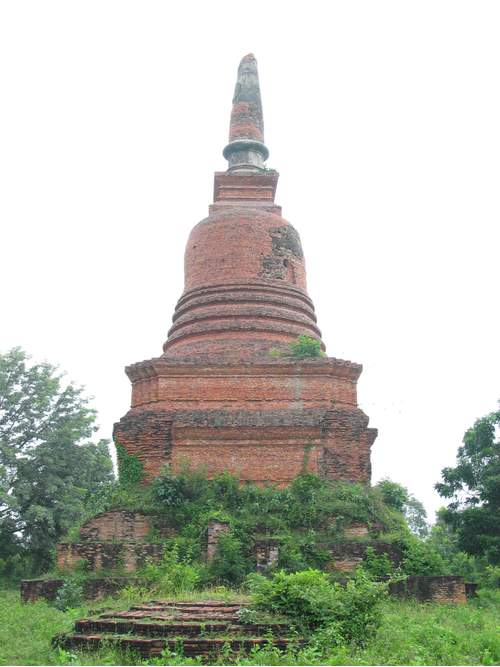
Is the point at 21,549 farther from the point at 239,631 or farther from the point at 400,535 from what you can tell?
the point at 239,631

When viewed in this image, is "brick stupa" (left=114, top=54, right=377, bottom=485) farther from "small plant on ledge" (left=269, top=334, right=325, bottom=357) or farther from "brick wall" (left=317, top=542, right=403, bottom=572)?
"brick wall" (left=317, top=542, right=403, bottom=572)

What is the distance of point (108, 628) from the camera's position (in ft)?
23.0

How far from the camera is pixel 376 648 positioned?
6.70 meters

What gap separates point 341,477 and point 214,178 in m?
10.1

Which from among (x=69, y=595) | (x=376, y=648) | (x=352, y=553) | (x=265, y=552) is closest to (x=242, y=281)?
(x=265, y=552)

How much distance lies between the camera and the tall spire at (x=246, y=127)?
19.6 metres

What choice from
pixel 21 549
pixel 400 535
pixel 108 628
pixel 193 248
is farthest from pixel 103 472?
pixel 108 628

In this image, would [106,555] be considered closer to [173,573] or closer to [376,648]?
[173,573]

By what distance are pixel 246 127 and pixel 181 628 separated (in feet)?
53.8

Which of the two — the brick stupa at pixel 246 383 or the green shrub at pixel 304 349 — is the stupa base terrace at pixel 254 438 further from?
the green shrub at pixel 304 349

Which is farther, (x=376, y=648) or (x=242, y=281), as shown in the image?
(x=242, y=281)

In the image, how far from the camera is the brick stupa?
12.7 meters

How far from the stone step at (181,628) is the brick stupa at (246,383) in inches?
223

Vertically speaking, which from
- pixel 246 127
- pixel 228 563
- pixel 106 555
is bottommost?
pixel 228 563
